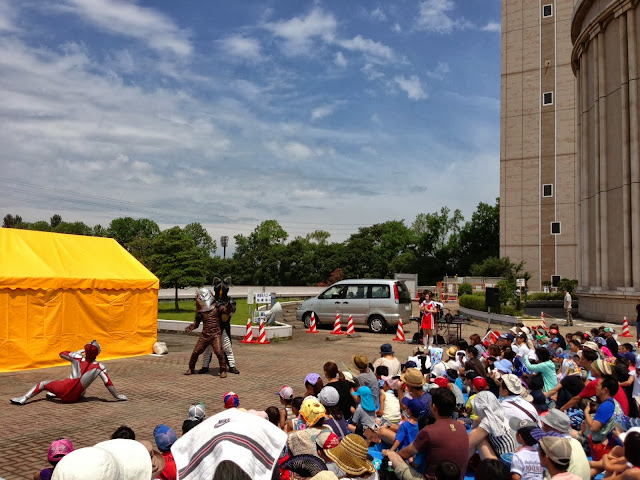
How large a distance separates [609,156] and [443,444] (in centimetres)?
2853

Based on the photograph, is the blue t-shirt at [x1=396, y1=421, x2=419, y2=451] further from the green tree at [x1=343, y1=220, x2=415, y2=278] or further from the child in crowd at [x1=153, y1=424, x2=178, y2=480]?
the green tree at [x1=343, y1=220, x2=415, y2=278]

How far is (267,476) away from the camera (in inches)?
133

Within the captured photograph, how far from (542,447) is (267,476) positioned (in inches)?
82.4

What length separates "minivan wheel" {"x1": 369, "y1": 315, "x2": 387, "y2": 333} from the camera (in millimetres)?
21547

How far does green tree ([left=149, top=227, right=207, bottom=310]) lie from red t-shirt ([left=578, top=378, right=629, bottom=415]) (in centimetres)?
2775

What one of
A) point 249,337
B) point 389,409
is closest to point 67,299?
point 249,337

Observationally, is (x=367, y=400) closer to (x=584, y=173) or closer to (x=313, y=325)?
(x=313, y=325)

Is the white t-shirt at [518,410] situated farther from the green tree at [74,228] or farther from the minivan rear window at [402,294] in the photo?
the green tree at [74,228]

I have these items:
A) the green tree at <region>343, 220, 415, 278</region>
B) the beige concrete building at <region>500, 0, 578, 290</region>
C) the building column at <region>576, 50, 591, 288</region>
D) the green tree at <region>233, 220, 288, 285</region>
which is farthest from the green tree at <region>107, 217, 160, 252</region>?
the building column at <region>576, 50, 591, 288</region>

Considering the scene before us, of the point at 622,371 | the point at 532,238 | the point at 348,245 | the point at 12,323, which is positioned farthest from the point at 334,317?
the point at 348,245

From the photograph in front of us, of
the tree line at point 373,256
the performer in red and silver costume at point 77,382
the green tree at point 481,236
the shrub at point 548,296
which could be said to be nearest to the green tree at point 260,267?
the tree line at point 373,256

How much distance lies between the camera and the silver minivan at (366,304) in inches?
842

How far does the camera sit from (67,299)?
13.3 metres

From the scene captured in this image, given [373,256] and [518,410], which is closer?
[518,410]
